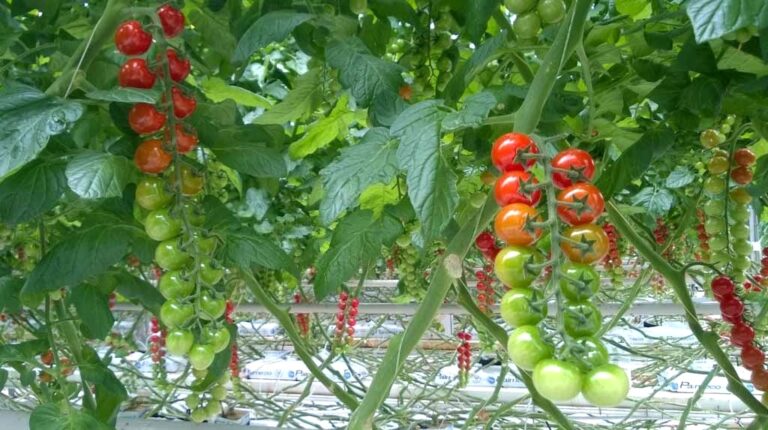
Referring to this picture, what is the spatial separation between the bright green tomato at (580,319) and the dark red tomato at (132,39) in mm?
431

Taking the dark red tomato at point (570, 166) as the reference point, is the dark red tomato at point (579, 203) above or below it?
below

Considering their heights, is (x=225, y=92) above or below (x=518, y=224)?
above

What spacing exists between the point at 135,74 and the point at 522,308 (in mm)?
399

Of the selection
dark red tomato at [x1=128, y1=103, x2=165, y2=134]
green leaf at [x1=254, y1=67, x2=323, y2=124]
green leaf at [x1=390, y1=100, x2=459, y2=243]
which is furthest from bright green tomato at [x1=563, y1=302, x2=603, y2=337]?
green leaf at [x1=254, y1=67, x2=323, y2=124]

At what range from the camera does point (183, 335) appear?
56 centimetres

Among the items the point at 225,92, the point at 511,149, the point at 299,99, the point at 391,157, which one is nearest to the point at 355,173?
the point at 391,157

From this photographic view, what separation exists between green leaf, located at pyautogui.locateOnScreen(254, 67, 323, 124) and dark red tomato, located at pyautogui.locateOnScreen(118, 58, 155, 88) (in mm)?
293

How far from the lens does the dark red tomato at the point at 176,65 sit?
619 millimetres

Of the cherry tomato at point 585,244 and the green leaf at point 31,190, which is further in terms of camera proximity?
the green leaf at point 31,190

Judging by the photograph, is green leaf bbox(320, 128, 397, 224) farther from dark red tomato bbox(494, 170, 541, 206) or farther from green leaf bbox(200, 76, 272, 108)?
green leaf bbox(200, 76, 272, 108)

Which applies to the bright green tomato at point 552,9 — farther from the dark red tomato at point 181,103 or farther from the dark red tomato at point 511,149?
the dark red tomato at point 181,103

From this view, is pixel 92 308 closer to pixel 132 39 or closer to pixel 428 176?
pixel 132 39

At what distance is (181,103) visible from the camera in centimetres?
62

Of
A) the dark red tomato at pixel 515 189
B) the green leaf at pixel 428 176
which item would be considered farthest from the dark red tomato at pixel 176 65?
the dark red tomato at pixel 515 189
